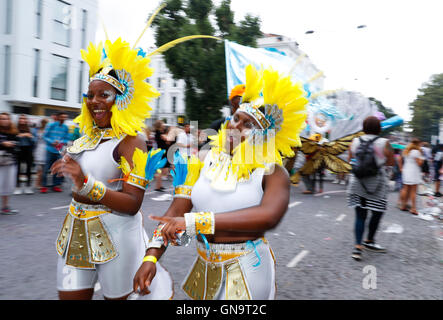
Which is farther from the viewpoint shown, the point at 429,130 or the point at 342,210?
the point at 429,130

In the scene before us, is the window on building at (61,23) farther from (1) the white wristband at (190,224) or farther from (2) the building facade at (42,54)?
(1) the white wristband at (190,224)

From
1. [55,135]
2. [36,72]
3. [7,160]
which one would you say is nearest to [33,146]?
[55,135]

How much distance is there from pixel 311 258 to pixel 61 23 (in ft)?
71.6

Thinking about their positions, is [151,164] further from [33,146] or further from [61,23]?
[61,23]

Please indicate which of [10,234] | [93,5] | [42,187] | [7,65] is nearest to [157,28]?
[93,5]

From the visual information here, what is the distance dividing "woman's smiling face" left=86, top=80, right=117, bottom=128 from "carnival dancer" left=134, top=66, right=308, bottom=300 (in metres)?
0.68

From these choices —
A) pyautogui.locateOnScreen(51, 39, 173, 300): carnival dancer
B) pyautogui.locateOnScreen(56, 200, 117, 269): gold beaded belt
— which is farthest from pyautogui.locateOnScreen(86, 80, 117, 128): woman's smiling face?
pyautogui.locateOnScreen(56, 200, 117, 269): gold beaded belt

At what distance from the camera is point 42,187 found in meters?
8.88

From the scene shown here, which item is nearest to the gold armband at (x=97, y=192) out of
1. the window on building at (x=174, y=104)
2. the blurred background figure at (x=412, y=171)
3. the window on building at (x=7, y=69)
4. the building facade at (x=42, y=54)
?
the blurred background figure at (x=412, y=171)

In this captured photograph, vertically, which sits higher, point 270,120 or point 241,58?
point 241,58

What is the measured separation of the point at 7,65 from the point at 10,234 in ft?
58.0

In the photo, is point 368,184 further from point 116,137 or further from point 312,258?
point 116,137

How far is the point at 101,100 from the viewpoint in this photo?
2.27 meters

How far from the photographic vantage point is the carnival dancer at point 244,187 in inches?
68.9
